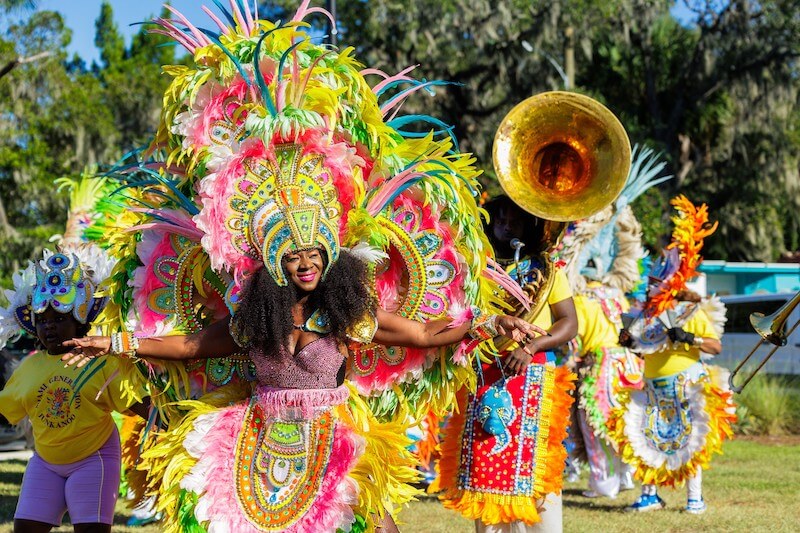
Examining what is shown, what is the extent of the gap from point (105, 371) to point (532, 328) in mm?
2251

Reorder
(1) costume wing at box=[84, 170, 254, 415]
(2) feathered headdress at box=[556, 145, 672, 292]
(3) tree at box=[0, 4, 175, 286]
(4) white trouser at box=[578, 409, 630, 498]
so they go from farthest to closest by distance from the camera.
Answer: (3) tree at box=[0, 4, 175, 286] < (2) feathered headdress at box=[556, 145, 672, 292] < (4) white trouser at box=[578, 409, 630, 498] < (1) costume wing at box=[84, 170, 254, 415]

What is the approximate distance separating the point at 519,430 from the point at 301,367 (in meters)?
1.42

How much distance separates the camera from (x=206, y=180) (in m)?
4.34

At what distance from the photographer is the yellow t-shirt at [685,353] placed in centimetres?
779

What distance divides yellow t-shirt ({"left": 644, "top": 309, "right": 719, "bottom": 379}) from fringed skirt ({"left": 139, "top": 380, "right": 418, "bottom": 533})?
4.08 meters

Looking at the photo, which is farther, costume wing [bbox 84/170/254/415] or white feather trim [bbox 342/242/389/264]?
costume wing [bbox 84/170/254/415]

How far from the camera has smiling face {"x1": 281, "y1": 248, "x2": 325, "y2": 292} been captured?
4.19 meters

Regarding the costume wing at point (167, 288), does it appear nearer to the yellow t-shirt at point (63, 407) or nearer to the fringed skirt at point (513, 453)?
the yellow t-shirt at point (63, 407)

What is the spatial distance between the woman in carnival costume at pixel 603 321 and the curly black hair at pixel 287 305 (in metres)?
4.44

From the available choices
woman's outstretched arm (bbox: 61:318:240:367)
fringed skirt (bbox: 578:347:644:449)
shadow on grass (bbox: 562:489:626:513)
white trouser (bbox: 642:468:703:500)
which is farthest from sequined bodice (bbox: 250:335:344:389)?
fringed skirt (bbox: 578:347:644:449)

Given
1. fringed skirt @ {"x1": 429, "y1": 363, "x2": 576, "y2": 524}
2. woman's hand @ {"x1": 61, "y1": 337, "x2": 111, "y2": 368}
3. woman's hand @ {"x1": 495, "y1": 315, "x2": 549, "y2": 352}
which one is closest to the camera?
woman's hand @ {"x1": 61, "y1": 337, "x2": 111, "y2": 368}

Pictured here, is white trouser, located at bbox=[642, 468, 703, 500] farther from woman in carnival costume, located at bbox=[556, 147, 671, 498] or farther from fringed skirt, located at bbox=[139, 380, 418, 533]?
fringed skirt, located at bbox=[139, 380, 418, 533]

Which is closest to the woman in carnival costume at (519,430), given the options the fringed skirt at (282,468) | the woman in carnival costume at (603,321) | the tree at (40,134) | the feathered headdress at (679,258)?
the fringed skirt at (282,468)

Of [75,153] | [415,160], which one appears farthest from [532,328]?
[75,153]
